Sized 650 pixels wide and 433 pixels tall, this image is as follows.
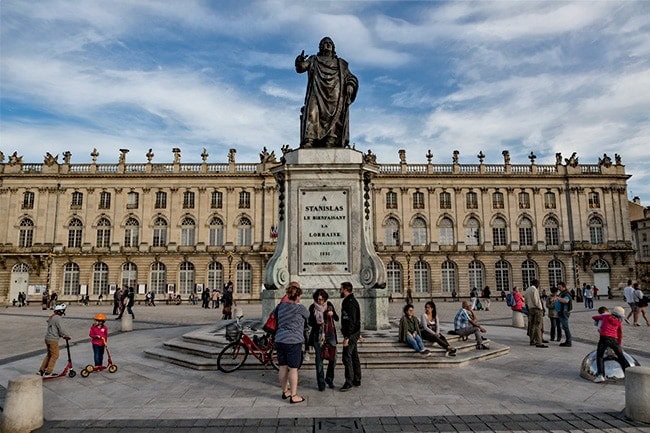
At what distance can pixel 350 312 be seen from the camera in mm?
6461

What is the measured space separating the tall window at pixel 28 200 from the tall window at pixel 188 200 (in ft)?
48.1

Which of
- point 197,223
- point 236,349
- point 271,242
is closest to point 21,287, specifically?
point 197,223

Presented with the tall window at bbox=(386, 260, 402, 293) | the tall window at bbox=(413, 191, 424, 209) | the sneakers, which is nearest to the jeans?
the sneakers

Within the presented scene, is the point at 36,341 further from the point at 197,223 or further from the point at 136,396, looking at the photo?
the point at 197,223

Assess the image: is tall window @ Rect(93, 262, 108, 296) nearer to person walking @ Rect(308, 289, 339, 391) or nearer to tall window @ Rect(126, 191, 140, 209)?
tall window @ Rect(126, 191, 140, 209)

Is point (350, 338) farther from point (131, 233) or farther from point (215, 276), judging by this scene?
point (131, 233)

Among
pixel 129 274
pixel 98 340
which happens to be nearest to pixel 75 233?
pixel 129 274

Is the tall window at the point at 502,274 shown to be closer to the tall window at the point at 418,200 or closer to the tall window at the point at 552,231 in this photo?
the tall window at the point at 552,231

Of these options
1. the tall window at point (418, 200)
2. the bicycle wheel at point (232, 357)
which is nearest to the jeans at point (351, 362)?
the bicycle wheel at point (232, 357)

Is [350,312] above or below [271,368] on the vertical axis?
above

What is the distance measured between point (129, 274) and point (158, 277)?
2.72 meters

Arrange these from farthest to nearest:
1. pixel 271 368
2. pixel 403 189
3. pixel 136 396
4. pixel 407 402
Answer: pixel 403 189, pixel 271 368, pixel 136 396, pixel 407 402

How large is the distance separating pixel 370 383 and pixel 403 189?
129 ft

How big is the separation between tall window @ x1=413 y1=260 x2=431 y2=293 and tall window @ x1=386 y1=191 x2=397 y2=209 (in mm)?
6136
